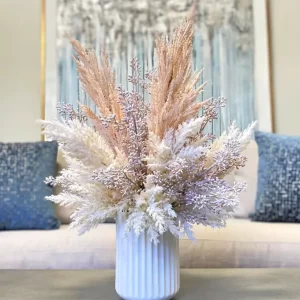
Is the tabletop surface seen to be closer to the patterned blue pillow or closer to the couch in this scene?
the couch

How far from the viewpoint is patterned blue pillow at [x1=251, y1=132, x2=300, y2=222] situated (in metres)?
1.86

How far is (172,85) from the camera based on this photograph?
0.83 metres

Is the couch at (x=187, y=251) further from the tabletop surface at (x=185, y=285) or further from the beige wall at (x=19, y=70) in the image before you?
the beige wall at (x=19, y=70)

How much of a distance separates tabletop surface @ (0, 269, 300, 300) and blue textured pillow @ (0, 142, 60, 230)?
719 millimetres

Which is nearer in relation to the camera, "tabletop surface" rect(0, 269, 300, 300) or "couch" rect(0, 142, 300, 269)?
"tabletop surface" rect(0, 269, 300, 300)

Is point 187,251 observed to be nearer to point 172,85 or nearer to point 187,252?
point 187,252

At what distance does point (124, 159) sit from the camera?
0.87 metres

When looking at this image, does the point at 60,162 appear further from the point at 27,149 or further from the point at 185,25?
the point at 185,25

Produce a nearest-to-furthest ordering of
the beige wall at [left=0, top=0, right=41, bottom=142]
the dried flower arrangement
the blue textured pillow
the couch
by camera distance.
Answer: the dried flower arrangement → the couch → the blue textured pillow → the beige wall at [left=0, top=0, right=41, bottom=142]

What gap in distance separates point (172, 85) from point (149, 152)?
146 mm

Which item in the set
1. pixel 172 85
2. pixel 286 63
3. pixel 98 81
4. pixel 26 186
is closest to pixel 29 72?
pixel 26 186

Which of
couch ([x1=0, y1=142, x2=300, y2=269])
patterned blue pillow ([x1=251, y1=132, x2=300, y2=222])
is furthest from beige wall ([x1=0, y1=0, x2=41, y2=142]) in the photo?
patterned blue pillow ([x1=251, y1=132, x2=300, y2=222])

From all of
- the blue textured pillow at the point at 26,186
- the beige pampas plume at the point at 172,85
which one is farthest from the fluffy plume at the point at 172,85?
the blue textured pillow at the point at 26,186

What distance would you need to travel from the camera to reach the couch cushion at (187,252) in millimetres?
1523
